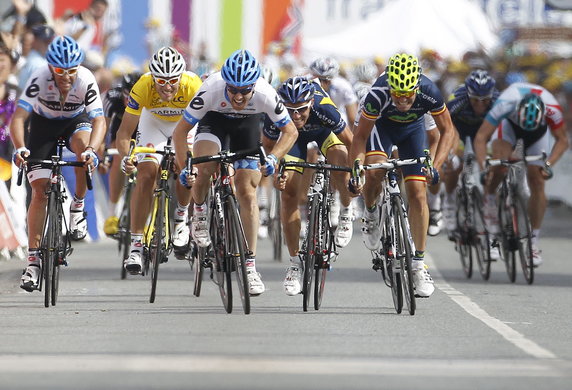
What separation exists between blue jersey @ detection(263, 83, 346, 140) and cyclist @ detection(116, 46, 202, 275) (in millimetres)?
828

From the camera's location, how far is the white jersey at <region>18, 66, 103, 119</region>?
12.4m

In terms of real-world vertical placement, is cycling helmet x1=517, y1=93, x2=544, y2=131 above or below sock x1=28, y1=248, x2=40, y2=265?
above

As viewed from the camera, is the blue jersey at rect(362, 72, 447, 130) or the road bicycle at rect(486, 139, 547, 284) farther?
the road bicycle at rect(486, 139, 547, 284)

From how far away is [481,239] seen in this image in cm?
1561

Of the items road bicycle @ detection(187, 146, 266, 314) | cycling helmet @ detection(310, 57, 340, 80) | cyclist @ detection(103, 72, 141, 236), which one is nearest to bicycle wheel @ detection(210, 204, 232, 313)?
road bicycle @ detection(187, 146, 266, 314)

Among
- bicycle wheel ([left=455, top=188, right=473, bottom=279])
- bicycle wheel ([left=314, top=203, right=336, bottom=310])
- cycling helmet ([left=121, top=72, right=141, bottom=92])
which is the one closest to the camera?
bicycle wheel ([left=314, top=203, right=336, bottom=310])

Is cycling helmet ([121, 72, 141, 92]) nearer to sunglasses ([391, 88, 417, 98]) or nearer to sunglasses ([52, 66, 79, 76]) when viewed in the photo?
sunglasses ([52, 66, 79, 76])

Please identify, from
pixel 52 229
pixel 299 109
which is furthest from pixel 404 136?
pixel 52 229

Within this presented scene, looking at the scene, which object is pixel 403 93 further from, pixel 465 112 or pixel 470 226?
pixel 465 112

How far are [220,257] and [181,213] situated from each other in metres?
1.61

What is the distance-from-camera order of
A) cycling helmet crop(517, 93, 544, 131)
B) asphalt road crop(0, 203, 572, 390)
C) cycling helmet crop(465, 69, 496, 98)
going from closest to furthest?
asphalt road crop(0, 203, 572, 390) → cycling helmet crop(517, 93, 544, 131) → cycling helmet crop(465, 69, 496, 98)

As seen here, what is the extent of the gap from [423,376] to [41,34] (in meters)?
11.2

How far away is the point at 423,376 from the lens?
8219mm

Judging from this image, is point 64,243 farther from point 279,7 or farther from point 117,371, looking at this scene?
point 279,7
